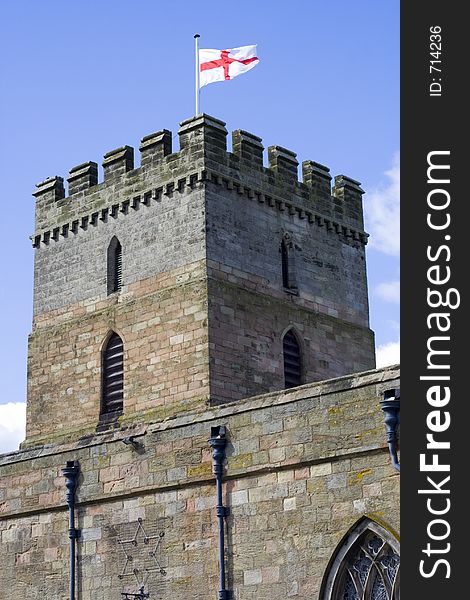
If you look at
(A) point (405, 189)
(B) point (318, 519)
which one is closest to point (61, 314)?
(B) point (318, 519)

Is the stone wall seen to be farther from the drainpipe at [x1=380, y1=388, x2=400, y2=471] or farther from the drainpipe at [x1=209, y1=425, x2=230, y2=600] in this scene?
the drainpipe at [x1=380, y1=388, x2=400, y2=471]

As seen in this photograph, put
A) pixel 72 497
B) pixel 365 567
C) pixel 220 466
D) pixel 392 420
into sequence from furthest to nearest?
1. pixel 72 497
2. pixel 220 466
3. pixel 365 567
4. pixel 392 420

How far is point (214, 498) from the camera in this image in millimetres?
17469

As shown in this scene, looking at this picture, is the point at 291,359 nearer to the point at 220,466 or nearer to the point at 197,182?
the point at 197,182

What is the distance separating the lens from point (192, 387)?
25.5 meters

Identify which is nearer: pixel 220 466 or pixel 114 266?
Answer: pixel 220 466

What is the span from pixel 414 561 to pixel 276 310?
16.4 meters

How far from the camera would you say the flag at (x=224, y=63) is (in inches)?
1086

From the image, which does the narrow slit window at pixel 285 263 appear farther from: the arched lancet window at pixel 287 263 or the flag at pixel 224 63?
the flag at pixel 224 63

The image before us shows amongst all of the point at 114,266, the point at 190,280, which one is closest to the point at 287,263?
the point at 190,280

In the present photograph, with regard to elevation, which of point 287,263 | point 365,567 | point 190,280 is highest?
point 287,263

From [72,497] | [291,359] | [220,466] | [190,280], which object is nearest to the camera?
[220,466]

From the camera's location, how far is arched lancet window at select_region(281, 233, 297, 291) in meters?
28.4

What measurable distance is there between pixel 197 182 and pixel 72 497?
9.74 meters
